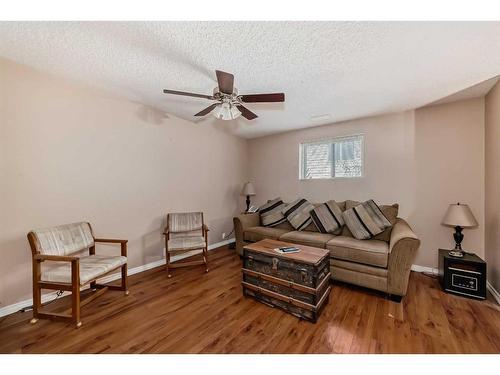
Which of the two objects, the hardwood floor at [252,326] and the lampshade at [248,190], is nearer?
the hardwood floor at [252,326]

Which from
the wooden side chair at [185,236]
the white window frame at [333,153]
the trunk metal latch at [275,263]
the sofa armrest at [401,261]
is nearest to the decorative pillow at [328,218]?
the white window frame at [333,153]

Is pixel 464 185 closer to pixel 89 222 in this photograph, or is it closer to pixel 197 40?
pixel 197 40

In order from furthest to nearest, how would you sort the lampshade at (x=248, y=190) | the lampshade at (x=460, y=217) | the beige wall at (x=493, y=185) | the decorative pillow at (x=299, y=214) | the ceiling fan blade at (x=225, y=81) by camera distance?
the lampshade at (x=248, y=190) < the decorative pillow at (x=299, y=214) < the lampshade at (x=460, y=217) < the beige wall at (x=493, y=185) < the ceiling fan blade at (x=225, y=81)

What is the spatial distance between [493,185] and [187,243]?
3870 millimetres

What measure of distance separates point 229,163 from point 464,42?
3.70m

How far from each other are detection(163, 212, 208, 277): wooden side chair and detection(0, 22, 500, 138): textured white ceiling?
1845mm

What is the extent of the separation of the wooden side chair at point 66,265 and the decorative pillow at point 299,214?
250 centimetres

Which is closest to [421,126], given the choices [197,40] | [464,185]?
[464,185]

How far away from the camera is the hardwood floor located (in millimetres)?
1527

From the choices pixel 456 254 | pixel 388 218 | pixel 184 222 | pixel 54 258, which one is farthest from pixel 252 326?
pixel 456 254

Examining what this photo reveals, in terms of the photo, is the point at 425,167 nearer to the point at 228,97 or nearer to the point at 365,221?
the point at 365,221

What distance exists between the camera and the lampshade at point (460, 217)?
2.36 m

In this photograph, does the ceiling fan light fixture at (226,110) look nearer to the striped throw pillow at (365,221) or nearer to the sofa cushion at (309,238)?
the sofa cushion at (309,238)

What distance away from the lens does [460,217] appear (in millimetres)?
2400
